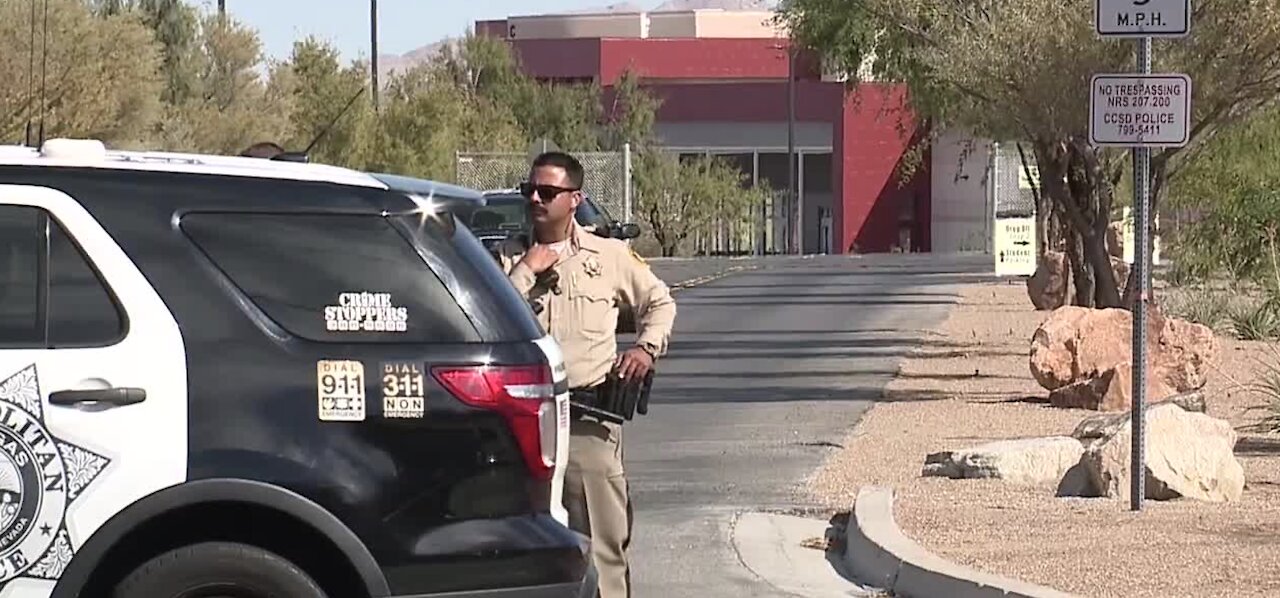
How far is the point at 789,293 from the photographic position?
39.2 m

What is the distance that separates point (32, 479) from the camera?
19.3 ft

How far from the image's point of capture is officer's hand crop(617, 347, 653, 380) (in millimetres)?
7398

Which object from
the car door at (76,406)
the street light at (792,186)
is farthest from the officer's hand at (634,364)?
the street light at (792,186)

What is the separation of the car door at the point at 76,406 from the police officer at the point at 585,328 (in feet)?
5.53

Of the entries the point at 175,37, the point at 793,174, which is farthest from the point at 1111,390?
the point at 793,174

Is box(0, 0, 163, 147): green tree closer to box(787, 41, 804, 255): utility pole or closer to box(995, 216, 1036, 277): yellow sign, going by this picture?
box(995, 216, 1036, 277): yellow sign

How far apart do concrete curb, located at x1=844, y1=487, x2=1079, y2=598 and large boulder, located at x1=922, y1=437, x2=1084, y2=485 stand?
1390 mm

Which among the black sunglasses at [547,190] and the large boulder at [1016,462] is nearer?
the black sunglasses at [547,190]

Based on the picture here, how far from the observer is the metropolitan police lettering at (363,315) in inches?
242

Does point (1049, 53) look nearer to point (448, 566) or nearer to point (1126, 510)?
point (1126, 510)

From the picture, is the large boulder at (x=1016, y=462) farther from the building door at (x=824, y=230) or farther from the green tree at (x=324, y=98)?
the building door at (x=824, y=230)

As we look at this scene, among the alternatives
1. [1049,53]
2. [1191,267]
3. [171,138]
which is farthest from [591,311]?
[171,138]

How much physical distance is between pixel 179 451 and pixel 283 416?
0.29 m

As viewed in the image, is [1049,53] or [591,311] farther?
[1049,53]
